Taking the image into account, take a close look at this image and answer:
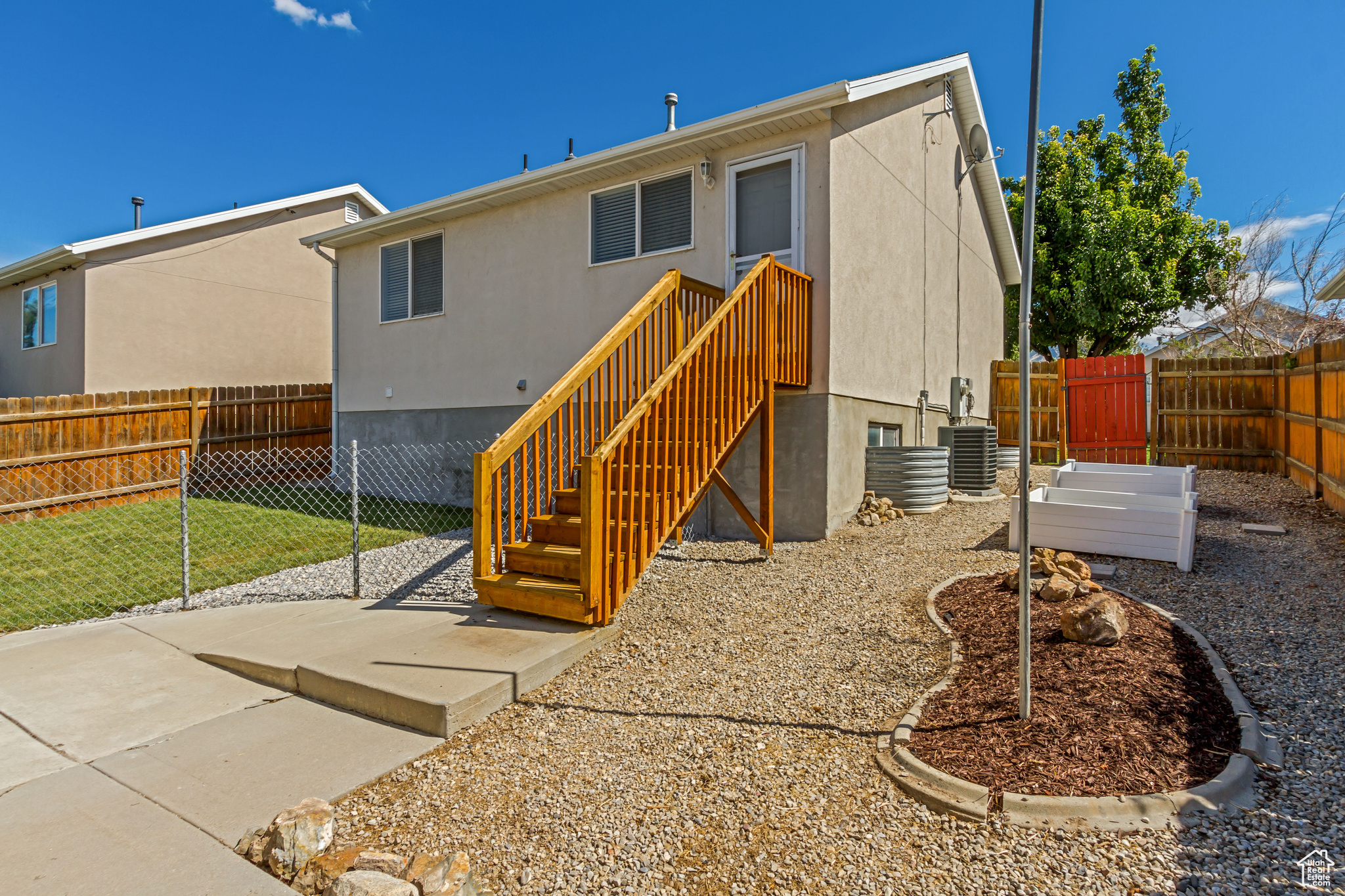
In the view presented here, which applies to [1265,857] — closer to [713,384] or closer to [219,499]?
[713,384]

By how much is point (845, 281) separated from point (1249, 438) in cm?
793

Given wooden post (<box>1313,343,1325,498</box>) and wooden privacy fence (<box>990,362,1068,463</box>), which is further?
wooden privacy fence (<box>990,362,1068,463</box>)

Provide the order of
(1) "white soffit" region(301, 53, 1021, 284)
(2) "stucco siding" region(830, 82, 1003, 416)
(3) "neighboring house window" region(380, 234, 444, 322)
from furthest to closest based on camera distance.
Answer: (3) "neighboring house window" region(380, 234, 444, 322)
(2) "stucco siding" region(830, 82, 1003, 416)
(1) "white soffit" region(301, 53, 1021, 284)

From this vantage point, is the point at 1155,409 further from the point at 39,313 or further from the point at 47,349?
the point at 39,313

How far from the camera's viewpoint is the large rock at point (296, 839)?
7.60 ft

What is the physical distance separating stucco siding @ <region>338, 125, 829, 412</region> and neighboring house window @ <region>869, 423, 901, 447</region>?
1.82m

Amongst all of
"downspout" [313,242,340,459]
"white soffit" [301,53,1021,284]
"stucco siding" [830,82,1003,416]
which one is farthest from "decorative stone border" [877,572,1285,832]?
"downspout" [313,242,340,459]

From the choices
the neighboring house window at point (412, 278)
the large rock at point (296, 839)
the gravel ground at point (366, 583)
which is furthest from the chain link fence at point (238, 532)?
the large rock at point (296, 839)

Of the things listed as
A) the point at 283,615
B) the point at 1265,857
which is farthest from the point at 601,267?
the point at 1265,857

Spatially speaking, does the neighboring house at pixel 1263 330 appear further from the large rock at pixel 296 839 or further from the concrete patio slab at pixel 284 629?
→ the large rock at pixel 296 839

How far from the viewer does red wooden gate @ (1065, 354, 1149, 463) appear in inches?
472

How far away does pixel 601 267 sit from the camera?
834 centimetres

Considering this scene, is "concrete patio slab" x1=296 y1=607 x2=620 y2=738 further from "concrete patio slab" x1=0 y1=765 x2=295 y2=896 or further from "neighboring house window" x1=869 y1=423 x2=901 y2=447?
"neighboring house window" x1=869 y1=423 x2=901 y2=447

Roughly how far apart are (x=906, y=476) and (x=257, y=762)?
21.8 feet
